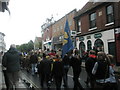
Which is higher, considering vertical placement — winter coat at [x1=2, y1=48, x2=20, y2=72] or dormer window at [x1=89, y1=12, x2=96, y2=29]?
dormer window at [x1=89, y1=12, x2=96, y2=29]

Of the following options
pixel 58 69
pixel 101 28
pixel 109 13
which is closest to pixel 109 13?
pixel 109 13

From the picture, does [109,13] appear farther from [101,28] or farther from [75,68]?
[75,68]

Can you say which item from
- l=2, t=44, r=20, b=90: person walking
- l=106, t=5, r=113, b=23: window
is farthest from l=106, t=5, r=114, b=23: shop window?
l=2, t=44, r=20, b=90: person walking

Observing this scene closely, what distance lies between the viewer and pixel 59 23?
108 ft

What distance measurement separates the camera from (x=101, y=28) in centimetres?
1850

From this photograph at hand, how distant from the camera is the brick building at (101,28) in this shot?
16284 mm

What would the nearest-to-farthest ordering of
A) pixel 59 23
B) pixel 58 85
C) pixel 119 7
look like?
1. pixel 58 85
2. pixel 119 7
3. pixel 59 23

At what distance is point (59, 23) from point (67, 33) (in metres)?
24.9

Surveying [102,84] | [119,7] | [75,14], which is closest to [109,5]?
[119,7]

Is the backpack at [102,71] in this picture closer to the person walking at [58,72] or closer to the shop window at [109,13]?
the person walking at [58,72]

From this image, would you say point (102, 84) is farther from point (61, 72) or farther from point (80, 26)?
point (80, 26)

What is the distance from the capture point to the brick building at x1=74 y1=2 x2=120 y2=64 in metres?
16.3

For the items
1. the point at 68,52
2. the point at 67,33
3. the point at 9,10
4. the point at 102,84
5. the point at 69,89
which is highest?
the point at 9,10

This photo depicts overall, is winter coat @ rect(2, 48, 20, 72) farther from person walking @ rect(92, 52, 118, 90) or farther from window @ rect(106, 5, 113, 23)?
window @ rect(106, 5, 113, 23)
